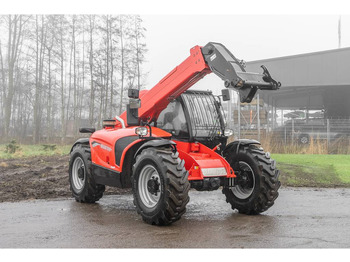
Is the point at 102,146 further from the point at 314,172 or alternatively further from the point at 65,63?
the point at 65,63

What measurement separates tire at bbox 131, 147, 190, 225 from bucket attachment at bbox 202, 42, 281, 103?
1.36 meters

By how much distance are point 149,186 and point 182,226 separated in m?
0.80

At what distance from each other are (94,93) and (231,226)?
1009 inches

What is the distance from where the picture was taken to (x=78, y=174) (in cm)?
920

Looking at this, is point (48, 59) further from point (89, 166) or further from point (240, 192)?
point (240, 192)

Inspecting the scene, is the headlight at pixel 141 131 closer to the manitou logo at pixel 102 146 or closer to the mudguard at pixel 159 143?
the mudguard at pixel 159 143

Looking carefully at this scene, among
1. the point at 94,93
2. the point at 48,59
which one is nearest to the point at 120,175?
the point at 94,93

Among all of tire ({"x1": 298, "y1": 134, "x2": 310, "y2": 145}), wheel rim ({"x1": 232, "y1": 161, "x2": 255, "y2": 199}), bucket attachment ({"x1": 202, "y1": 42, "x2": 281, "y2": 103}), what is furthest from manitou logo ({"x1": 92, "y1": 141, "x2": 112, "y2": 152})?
tire ({"x1": 298, "y1": 134, "x2": 310, "y2": 145})

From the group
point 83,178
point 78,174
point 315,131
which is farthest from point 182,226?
point 315,131

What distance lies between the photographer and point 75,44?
31625 mm

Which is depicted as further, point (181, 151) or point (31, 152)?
point (31, 152)

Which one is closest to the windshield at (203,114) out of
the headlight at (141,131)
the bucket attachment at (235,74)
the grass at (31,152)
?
the headlight at (141,131)

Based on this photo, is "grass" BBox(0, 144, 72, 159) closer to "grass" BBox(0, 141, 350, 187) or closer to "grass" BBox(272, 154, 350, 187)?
"grass" BBox(0, 141, 350, 187)

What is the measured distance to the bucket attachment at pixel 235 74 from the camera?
20.9 ft
